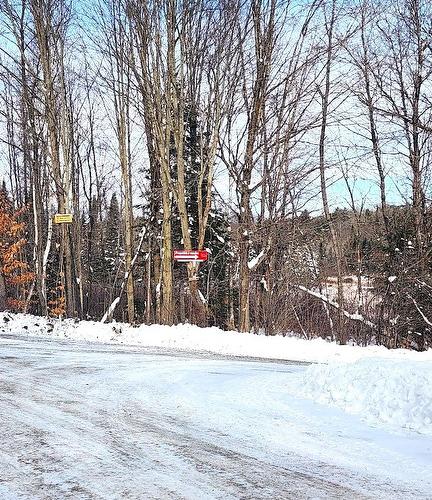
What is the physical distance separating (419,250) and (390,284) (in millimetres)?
1497

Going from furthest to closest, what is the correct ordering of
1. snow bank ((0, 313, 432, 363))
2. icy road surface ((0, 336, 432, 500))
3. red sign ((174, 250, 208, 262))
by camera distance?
red sign ((174, 250, 208, 262)), snow bank ((0, 313, 432, 363)), icy road surface ((0, 336, 432, 500))

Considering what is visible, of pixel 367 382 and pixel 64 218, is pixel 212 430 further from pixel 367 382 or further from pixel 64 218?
pixel 64 218

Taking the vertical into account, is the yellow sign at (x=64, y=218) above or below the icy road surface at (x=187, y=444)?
above

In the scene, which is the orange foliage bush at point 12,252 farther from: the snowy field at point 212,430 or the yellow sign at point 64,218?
the snowy field at point 212,430

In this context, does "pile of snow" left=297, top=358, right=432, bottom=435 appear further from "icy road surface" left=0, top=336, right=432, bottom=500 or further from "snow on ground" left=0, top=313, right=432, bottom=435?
"icy road surface" left=0, top=336, right=432, bottom=500

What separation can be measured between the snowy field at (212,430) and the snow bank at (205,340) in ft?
11.1

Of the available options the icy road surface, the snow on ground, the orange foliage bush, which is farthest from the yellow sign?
the orange foliage bush

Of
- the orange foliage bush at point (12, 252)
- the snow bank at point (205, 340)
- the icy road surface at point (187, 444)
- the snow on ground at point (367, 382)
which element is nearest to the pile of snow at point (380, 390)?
the snow on ground at point (367, 382)

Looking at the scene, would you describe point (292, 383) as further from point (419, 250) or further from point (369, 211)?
point (369, 211)

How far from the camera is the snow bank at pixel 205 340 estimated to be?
12.4 metres

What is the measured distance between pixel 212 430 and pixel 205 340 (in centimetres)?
846

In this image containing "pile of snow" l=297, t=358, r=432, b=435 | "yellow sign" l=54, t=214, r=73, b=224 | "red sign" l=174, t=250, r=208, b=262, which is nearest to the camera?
"pile of snow" l=297, t=358, r=432, b=435

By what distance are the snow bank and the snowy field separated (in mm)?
3378

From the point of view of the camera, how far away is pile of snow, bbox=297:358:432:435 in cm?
534
